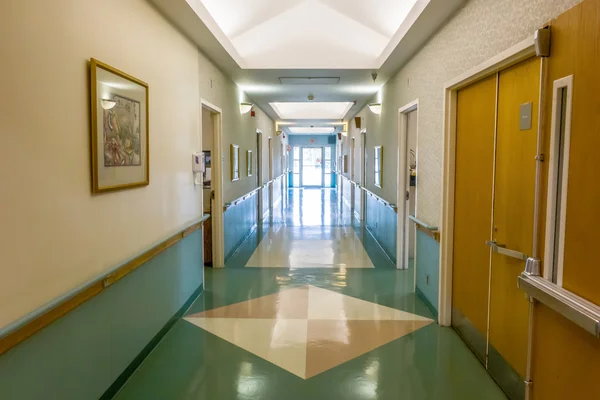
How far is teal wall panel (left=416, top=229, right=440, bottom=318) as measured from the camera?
4.22 meters

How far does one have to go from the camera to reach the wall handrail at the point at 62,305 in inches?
70.5

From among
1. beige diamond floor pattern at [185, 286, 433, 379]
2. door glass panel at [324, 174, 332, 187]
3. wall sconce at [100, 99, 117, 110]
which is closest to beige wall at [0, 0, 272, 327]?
wall sconce at [100, 99, 117, 110]

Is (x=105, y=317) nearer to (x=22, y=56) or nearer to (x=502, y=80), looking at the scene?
(x=22, y=56)

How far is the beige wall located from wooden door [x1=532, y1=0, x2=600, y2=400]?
2271 mm

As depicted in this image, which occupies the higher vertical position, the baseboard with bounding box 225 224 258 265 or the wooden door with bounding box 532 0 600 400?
the wooden door with bounding box 532 0 600 400

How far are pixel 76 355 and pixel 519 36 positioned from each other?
2915 mm

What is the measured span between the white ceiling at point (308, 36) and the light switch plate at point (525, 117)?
155 cm

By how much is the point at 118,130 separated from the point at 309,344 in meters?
2.11

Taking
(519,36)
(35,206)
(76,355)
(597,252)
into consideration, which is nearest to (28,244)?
(35,206)

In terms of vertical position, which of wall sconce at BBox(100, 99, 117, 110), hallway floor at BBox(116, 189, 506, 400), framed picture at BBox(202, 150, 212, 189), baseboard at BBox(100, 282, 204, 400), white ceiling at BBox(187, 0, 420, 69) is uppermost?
white ceiling at BBox(187, 0, 420, 69)

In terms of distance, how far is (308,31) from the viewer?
5.70 metres

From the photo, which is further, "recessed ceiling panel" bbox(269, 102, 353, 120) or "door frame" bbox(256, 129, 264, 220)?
"recessed ceiling panel" bbox(269, 102, 353, 120)

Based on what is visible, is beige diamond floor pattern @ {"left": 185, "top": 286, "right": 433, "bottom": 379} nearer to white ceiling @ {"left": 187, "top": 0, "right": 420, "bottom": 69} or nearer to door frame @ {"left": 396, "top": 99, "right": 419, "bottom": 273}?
door frame @ {"left": 396, "top": 99, "right": 419, "bottom": 273}

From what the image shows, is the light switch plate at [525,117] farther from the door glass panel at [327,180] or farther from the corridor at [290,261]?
the door glass panel at [327,180]
